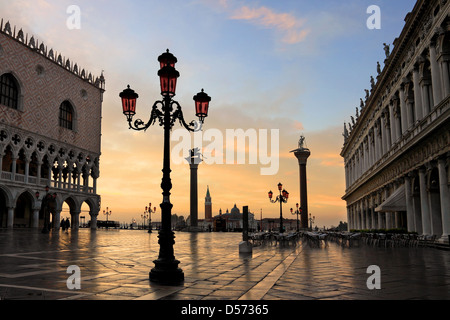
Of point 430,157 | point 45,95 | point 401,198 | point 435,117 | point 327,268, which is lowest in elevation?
point 327,268

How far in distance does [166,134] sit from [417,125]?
17522 millimetres

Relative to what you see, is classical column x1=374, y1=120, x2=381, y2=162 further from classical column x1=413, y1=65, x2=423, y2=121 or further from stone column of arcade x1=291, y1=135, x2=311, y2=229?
stone column of arcade x1=291, y1=135, x2=311, y2=229

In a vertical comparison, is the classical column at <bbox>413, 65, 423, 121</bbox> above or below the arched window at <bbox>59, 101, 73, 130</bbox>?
below

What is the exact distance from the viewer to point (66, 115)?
48000 millimetres

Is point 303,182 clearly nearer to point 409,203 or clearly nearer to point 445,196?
point 409,203

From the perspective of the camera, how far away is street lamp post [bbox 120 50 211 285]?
743 cm

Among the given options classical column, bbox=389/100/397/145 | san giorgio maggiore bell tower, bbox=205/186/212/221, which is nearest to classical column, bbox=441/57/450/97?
classical column, bbox=389/100/397/145

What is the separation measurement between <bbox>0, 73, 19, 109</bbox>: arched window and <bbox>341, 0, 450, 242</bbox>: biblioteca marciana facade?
114ft

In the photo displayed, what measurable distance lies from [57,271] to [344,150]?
56719mm

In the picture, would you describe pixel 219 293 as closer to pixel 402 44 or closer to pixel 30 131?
pixel 402 44

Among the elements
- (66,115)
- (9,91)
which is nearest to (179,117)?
(9,91)

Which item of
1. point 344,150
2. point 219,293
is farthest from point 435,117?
point 344,150

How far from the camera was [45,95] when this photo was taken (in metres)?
43.5
